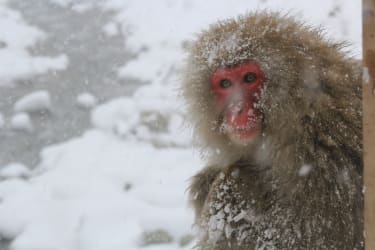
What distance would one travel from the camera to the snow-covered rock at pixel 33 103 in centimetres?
527

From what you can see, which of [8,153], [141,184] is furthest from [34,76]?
[141,184]

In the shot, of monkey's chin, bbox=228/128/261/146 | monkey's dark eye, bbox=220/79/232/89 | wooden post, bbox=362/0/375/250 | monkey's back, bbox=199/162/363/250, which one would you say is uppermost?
monkey's dark eye, bbox=220/79/232/89

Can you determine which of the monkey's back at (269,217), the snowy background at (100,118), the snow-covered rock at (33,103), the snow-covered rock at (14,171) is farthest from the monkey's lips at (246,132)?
the snow-covered rock at (33,103)

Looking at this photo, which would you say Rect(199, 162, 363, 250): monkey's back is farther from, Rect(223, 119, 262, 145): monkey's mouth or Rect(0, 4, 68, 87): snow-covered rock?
Rect(0, 4, 68, 87): snow-covered rock

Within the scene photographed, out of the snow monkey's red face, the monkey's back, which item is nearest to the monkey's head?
the snow monkey's red face

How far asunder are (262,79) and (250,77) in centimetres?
5

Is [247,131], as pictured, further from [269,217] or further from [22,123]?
[22,123]

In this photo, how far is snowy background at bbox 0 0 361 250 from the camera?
3.99 metres

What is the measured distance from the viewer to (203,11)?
643cm

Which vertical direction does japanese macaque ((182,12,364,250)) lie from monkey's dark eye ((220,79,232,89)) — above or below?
below

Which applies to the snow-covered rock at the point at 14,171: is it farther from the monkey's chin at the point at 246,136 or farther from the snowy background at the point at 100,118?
the monkey's chin at the point at 246,136

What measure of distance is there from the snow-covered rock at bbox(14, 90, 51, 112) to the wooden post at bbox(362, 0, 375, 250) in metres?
4.28

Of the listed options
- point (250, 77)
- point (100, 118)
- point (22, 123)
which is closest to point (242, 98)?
point (250, 77)

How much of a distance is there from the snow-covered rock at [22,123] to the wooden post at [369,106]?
4.08 meters
